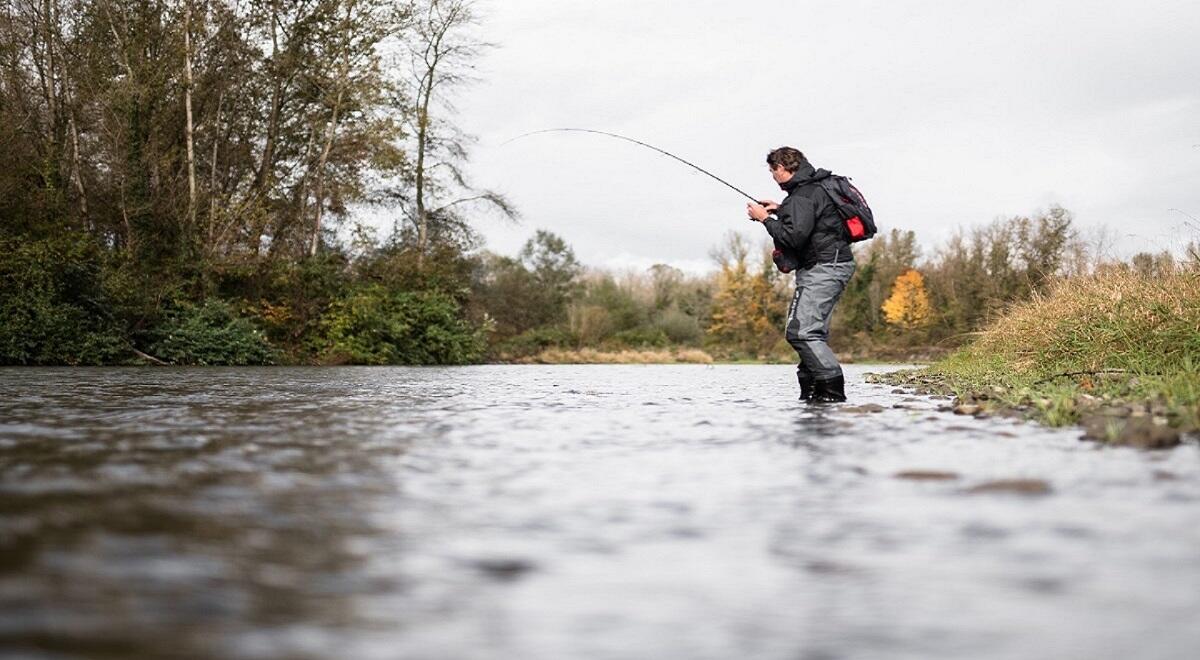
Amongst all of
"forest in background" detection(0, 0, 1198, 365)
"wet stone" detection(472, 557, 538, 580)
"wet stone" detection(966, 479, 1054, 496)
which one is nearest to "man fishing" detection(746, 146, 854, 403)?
"wet stone" detection(966, 479, 1054, 496)

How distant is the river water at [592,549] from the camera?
5.28 ft

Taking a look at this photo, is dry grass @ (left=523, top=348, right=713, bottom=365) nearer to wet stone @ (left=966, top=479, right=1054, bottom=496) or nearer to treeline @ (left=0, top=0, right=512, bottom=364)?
treeline @ (left=0, top=0, right=512, bottom=364)

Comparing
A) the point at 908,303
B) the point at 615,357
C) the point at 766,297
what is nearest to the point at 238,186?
the point at 615,357

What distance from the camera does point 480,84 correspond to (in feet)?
97.8

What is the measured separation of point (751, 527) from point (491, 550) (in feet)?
2.35

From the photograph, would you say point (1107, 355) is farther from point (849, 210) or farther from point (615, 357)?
point (615, 357)

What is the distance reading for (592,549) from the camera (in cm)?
232

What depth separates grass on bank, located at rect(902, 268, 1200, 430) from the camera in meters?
5.79

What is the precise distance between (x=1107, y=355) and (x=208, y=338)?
1798cm

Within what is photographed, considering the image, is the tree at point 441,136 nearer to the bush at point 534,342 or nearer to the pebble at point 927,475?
the bush at point 534,342

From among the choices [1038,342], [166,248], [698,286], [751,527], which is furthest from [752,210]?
[698,286]

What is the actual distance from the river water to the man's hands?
147 inches

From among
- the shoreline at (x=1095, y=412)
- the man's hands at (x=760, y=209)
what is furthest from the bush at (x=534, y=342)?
the shoreline at (x=1095, y=412)

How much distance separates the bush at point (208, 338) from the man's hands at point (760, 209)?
52.5 ft
